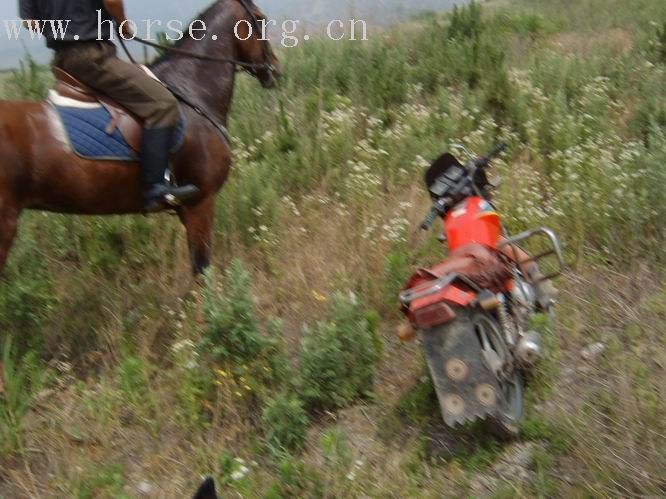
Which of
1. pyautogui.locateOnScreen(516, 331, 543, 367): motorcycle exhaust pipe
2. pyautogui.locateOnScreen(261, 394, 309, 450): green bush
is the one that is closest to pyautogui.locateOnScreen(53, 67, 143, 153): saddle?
pyautogui.locateOnScreen(261, 394, 309, 450): green bush

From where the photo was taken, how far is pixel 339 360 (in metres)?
4.13

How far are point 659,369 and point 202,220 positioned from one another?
3067mm

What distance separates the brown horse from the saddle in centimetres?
17

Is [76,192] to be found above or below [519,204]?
above

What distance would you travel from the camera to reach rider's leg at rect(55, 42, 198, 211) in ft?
14.7

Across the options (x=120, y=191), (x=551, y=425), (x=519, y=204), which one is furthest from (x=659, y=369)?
(x=120, y=191)

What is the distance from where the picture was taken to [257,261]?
226 inches

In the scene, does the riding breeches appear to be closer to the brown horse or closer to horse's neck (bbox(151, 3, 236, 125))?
the brown horse

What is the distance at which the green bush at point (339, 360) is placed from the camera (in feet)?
13.5

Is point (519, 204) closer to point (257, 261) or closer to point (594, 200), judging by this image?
point (594, 200)

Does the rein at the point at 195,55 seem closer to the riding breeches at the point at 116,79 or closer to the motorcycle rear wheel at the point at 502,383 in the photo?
the riding breeches at the point at 116,79

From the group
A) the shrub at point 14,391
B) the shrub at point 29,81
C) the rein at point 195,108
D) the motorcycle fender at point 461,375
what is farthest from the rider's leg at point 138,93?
the shrub at point 29,81

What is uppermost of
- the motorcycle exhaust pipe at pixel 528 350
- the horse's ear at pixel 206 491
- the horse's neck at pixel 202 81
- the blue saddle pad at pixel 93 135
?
the horse's neck at pixel 202 81

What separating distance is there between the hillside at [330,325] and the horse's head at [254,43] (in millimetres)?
953
